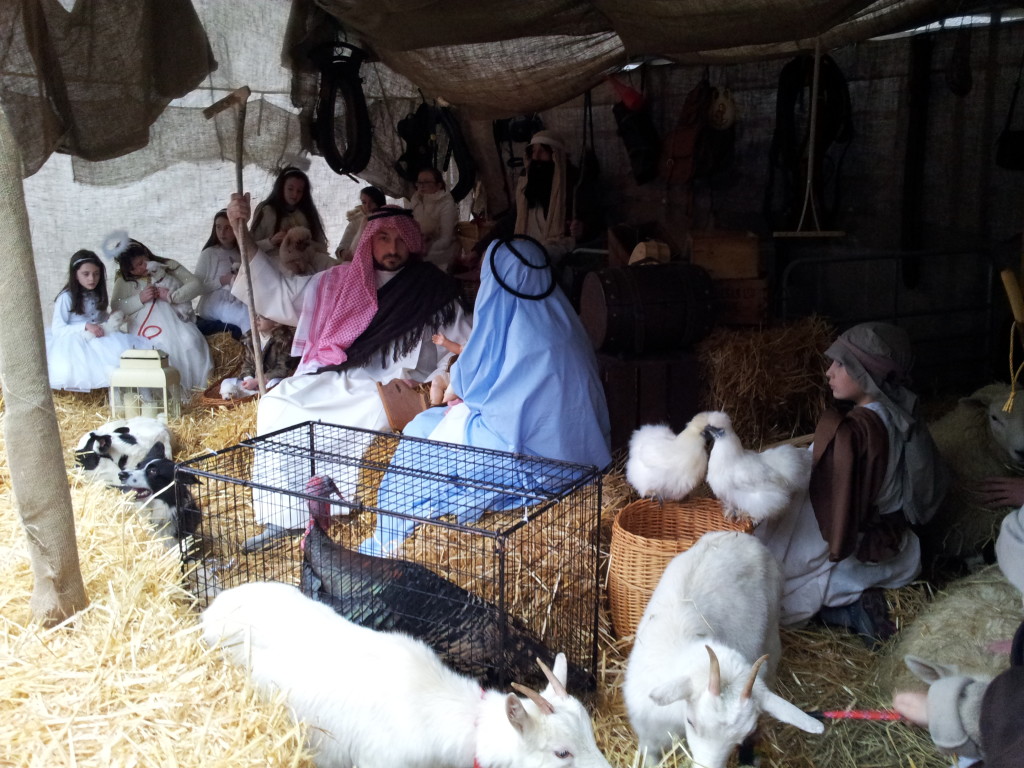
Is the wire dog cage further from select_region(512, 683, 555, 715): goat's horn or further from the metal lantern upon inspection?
the metal lantern

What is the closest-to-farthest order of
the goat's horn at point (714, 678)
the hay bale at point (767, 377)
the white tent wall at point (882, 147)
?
the goat's horn at point (714, 678), the hay bale at point (767, 377), the white tent wall at point (882, 147)

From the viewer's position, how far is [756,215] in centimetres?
902

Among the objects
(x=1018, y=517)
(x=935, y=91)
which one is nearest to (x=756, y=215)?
(x=935, y=91)

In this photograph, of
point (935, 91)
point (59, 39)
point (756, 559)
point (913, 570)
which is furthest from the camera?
point (935, 91)

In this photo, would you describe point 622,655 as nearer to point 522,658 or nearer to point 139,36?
point 522,658

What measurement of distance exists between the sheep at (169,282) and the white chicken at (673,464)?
4.67 metres

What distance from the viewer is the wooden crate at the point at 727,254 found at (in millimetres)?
6281

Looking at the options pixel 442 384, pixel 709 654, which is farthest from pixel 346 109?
pixel 709 654

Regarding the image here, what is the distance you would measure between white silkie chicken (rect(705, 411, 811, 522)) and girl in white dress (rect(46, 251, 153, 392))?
4700 millimetres

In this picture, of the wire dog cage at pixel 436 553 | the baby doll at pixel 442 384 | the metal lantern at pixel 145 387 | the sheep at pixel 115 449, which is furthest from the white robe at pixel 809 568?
the metal lantern at pixel 145 387

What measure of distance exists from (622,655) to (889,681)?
3.41 feet

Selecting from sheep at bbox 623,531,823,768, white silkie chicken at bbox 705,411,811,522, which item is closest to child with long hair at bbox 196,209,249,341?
white silkie chicken at bbox 705,411,811,522

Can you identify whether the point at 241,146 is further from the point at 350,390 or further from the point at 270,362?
the point at 270,362

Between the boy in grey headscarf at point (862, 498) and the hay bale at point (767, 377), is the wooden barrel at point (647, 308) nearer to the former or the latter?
the hay bale at point (767, 377)
